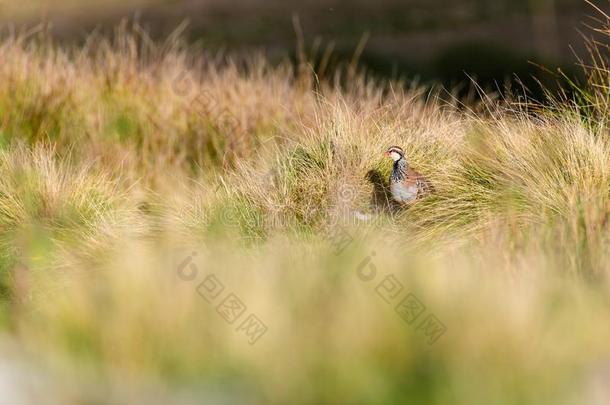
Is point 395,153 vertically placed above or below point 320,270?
below

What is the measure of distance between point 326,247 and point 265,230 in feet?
2.43

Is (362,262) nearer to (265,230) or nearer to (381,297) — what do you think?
(381,297)

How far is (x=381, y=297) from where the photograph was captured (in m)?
3.57

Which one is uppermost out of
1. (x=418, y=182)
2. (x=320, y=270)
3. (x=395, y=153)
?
(x=320, y=270)

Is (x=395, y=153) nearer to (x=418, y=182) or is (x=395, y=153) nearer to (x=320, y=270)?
(x=418, y=182)

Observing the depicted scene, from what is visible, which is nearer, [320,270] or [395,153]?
[320,270]

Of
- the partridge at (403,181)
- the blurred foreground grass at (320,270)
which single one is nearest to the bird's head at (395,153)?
the partridge at (403,181)

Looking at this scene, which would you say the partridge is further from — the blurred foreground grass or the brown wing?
the blurred foreground grass

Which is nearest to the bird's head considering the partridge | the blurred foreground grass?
the partridge

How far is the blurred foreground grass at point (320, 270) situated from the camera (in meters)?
3.16

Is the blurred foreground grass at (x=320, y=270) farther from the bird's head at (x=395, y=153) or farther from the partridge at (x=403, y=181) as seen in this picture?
the bird's head at (x=395, y=153)

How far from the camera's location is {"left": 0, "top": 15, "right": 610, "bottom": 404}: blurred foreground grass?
316 centimetres

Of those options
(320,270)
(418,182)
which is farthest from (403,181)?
(320,270)

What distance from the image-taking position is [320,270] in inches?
147
